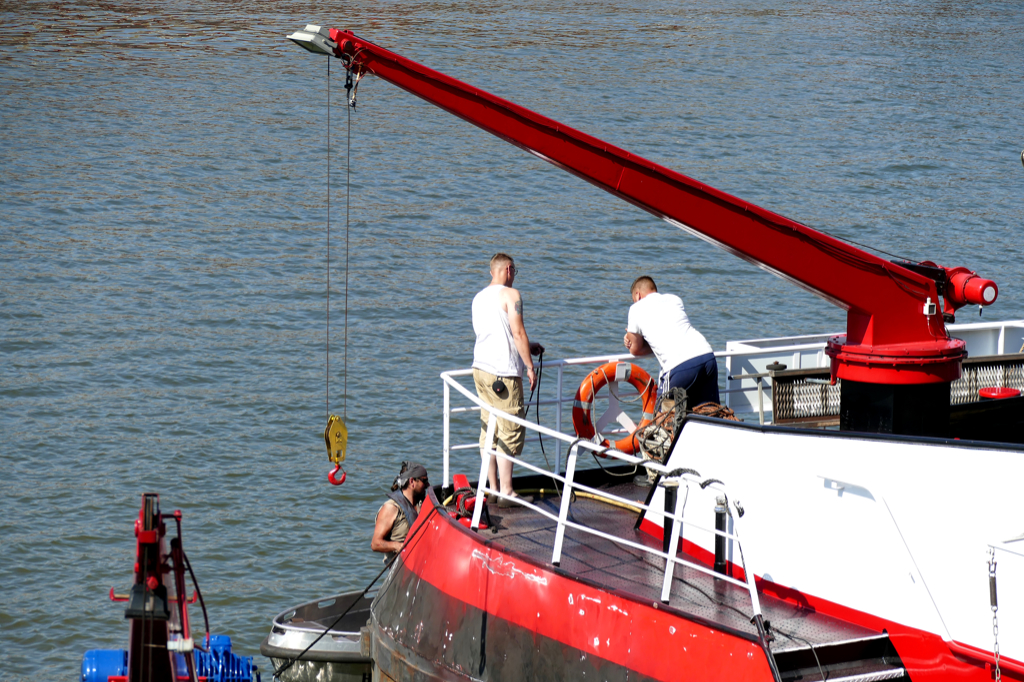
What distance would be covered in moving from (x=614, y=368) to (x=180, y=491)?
25.2 ft

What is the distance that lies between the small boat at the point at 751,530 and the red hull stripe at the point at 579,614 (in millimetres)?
12

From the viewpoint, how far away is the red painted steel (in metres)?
7.30

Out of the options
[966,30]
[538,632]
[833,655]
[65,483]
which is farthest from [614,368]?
[966,30]

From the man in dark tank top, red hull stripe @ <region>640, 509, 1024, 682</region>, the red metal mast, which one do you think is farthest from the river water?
red hull stripe @ <region>640, 509, 1024, 682</region>

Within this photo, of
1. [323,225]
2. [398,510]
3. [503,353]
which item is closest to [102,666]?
[398,510]

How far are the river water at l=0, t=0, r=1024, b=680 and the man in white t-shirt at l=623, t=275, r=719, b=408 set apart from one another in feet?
18.5

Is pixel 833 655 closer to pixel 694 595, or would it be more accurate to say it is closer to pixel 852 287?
pixel 694 595

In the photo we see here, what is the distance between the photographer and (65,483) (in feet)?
48.8

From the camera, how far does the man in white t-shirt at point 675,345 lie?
8078 millimetres

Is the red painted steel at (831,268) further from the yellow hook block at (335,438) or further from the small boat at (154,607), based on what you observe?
the small boat at (154,607)

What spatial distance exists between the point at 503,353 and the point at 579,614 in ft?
6.28

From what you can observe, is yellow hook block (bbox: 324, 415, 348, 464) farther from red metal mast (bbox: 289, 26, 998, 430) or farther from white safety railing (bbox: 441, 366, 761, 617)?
red metal mast (bbox: 289, 26, 998, 430)

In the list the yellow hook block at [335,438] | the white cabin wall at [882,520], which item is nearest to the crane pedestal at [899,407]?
the white cabin wall at [882,520]

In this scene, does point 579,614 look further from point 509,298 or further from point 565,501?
point 509,298
